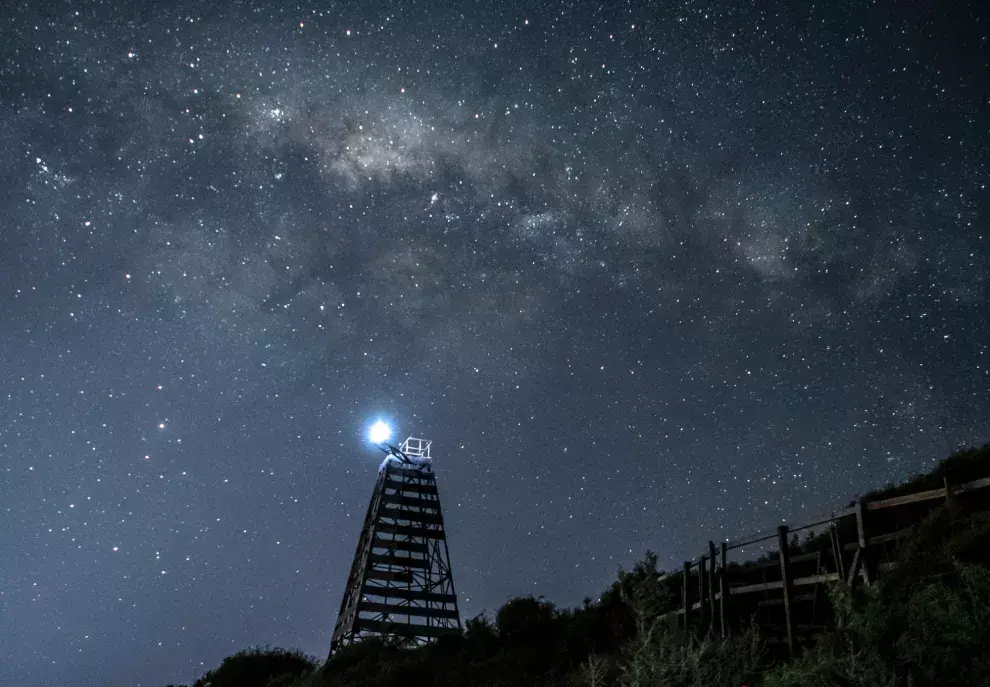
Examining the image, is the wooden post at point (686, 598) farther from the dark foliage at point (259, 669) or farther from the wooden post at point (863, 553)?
the dark foliage at point (259, 669)

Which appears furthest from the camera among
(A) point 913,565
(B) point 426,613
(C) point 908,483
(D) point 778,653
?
(B) point 426,613

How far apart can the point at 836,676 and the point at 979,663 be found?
1644 millimetres

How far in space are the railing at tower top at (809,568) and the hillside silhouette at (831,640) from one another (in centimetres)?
18

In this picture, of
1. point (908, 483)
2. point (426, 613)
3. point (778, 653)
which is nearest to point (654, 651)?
point (778, 653)

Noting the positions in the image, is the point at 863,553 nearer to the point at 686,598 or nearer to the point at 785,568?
the point at 785,568

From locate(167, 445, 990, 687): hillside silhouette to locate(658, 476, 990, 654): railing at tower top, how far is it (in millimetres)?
176

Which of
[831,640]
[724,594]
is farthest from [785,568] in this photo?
[831,640]

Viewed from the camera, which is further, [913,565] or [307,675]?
[307,675]

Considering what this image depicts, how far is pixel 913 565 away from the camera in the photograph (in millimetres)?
11852

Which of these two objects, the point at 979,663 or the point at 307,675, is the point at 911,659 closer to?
the point at 979,663

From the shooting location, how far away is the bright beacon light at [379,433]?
3551cm

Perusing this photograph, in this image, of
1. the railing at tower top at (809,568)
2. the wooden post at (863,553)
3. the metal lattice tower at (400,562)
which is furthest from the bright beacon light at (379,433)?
the wooden post at (863,553)

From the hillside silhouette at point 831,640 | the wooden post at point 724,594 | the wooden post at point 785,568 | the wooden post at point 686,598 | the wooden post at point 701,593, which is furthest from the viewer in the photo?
the wooden post at point 686,598

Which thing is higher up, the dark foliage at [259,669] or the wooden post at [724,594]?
the wooden post at [724,594]
